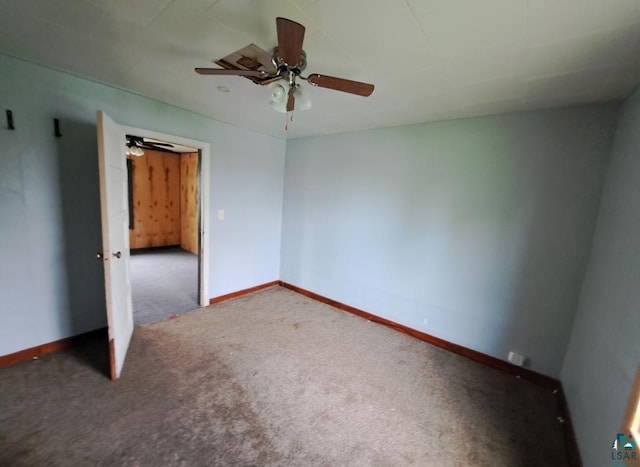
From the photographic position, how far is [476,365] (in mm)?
2357

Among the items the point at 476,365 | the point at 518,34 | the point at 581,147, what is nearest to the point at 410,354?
the point at 476,365

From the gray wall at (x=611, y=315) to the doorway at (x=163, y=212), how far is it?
4461 millimetres

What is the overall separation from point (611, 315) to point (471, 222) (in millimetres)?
1157

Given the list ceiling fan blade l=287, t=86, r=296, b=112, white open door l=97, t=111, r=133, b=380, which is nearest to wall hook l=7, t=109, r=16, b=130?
white open door l=97, t=111, r=133, b=380

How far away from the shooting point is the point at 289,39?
108 centimetres

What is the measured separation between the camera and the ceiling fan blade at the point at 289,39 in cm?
98

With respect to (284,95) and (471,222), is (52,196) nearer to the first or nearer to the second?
(284,95)

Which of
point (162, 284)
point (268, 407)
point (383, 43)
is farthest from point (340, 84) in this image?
point (162, 284)

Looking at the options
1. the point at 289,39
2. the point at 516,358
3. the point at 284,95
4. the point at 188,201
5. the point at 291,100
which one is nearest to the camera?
the point at 289,39

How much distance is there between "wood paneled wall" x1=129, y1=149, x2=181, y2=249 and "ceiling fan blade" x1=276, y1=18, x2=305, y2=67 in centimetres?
551

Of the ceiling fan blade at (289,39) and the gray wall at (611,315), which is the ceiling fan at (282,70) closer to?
the ceiling fan blade at (289,39)

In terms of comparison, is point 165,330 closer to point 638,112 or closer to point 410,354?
point 410,354

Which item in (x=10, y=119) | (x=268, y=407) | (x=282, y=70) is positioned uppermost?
(x=282, y=70)

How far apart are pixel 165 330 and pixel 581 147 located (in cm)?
413
